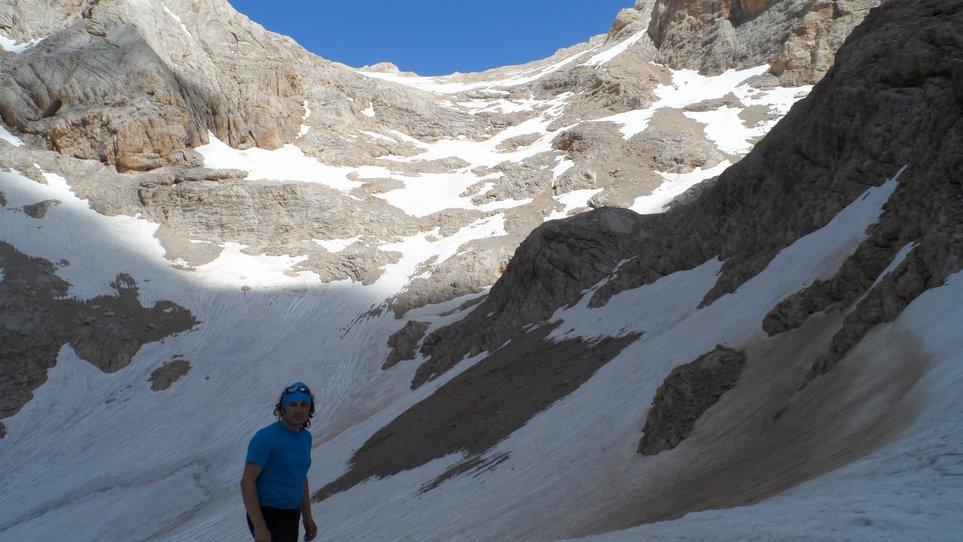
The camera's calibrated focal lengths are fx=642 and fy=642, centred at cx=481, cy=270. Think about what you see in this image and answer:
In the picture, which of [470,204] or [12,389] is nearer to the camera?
[12,389]

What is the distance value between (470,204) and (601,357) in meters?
42.7

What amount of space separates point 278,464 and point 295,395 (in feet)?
1.74

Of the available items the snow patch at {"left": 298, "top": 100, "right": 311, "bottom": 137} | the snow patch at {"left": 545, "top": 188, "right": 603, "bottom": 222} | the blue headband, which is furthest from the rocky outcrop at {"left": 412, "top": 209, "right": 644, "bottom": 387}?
the snow patch at {"left": 298, "top": 100, "right": 311, "bottom": 137}

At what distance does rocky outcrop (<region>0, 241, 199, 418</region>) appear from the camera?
3894 centimetres

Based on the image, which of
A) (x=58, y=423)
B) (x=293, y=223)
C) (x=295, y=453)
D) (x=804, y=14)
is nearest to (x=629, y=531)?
(x=295, y=453)

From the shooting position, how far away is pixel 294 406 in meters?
5.00

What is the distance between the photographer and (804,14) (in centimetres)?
7144

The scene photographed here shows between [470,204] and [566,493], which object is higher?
[470,204]

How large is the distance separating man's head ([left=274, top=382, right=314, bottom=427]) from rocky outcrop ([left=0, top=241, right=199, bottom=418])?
135 ft

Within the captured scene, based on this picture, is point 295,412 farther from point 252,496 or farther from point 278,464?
point 252,496

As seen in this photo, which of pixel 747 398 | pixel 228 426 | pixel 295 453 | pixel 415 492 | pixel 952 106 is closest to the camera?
pixel 295 453

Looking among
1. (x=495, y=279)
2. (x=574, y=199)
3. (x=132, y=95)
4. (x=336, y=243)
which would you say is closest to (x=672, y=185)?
(x=574, y=199)

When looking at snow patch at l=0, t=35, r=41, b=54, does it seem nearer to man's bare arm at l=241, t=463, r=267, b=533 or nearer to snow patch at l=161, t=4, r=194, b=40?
snow patch at l=161, t=4, r=194, b=40

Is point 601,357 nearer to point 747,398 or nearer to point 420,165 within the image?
point 747,398
